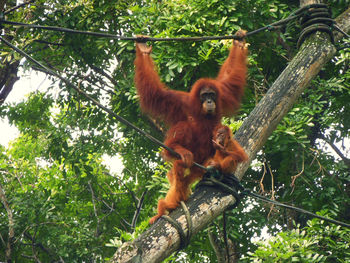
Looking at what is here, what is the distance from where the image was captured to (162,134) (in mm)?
6609

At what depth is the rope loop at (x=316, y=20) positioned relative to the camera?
377 centimetres

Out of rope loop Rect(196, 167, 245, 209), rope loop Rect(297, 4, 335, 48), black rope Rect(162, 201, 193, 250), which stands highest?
rope loop Rect(297, 4, 335, 48)

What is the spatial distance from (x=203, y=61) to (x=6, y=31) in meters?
3.62

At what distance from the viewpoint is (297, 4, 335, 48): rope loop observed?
3770 millimetres

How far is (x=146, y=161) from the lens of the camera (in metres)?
7.90

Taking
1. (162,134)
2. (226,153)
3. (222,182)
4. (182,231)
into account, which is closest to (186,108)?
(226,153)

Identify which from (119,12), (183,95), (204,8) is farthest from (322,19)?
(119,12)

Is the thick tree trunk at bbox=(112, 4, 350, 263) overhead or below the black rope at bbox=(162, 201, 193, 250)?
overhead

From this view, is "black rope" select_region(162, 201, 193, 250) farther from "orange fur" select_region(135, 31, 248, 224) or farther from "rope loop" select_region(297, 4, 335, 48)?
"rope loop" select_region(297, 4, 335, 48)

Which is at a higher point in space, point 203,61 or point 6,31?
Result: point 6,31

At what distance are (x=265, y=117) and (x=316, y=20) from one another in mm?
1040

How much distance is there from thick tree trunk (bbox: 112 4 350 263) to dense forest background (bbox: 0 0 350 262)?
1.25 m

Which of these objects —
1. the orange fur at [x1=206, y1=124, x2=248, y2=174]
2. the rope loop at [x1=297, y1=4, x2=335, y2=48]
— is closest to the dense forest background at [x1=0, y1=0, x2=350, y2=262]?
the rope loop at [x1=297, y1=4, x2=335, y2=48]

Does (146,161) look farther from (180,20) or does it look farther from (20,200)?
(180,20)
